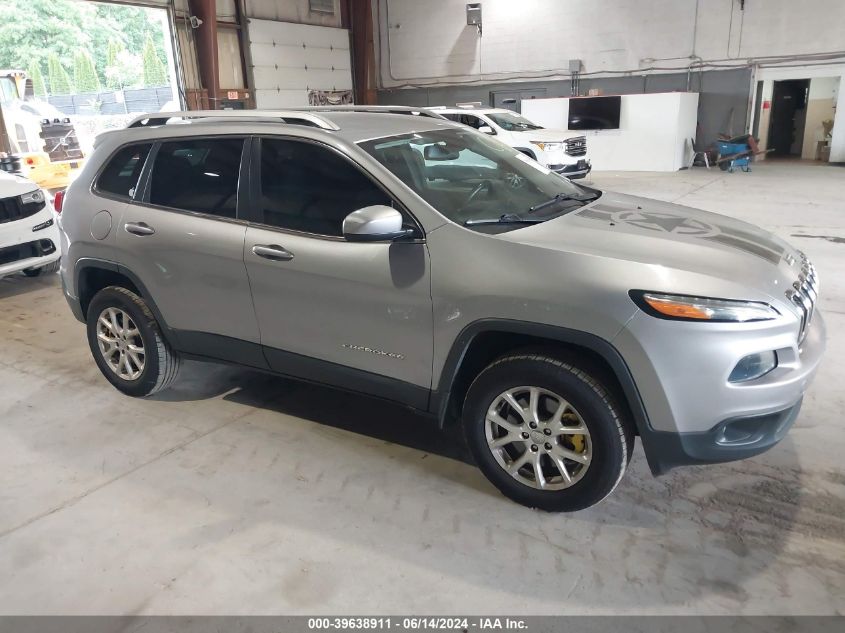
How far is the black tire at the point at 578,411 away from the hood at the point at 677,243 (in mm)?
455

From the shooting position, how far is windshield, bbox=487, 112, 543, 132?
12.7 meters

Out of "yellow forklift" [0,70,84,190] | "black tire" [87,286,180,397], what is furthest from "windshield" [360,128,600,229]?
"yellow forklift" [0,70,84,190]

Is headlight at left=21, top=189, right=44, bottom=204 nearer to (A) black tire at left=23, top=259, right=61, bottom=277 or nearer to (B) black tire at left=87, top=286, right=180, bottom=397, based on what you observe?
(A) black tire at left=23, top=259, right=61, bottom=277

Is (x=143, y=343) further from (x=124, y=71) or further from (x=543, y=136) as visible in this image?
(x=124, y=71)

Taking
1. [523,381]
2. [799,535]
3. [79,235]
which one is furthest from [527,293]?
[79,235]

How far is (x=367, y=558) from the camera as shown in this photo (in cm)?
255

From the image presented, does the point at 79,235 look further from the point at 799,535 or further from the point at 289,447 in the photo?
the point at 799,535

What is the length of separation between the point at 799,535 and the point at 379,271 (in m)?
2.01

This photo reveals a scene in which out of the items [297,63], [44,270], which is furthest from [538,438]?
[297,63]

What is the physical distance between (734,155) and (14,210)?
14730 millimetres

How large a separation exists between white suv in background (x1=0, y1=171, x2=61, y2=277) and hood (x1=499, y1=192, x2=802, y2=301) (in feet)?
18.0

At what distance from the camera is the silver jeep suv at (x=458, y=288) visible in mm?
2365

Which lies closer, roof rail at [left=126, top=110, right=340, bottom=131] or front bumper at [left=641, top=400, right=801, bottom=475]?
front bumper at [left=641, top=400, right=801, bottom=475]

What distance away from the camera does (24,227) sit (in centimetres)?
626
